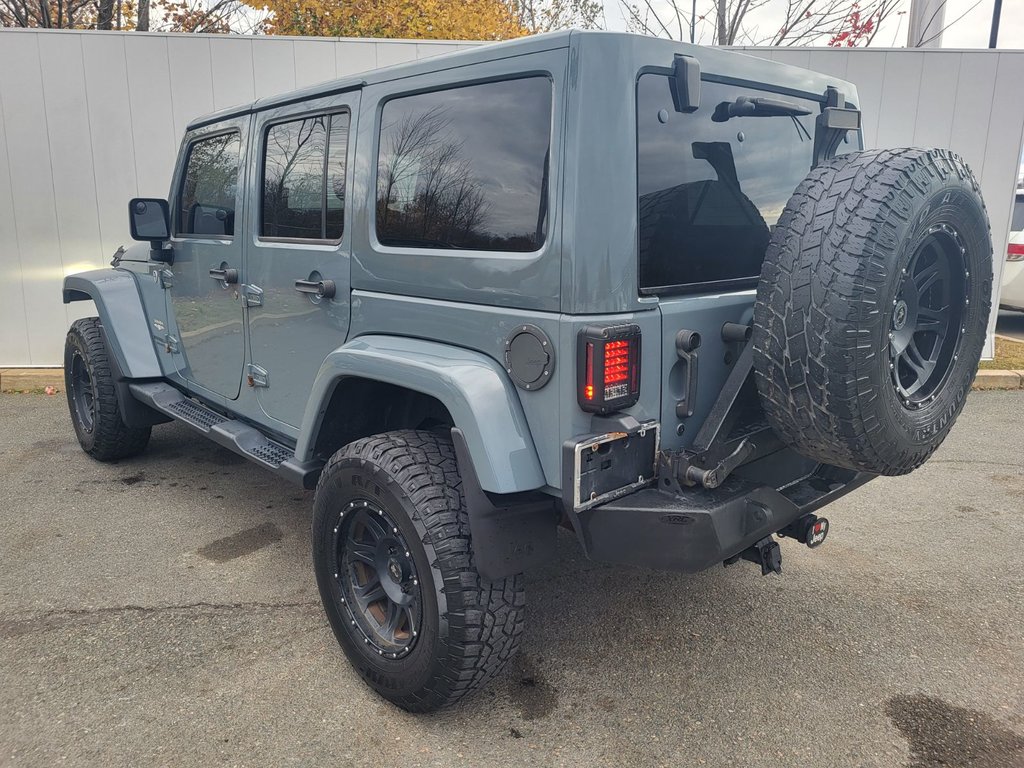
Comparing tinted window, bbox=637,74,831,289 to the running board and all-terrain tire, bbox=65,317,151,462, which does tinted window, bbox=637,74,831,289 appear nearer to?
the running board

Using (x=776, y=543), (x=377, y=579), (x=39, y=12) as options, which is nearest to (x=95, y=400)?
(x=377, y=579)

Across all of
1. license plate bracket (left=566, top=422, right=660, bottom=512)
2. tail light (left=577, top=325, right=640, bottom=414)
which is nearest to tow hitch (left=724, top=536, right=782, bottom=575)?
license plate bracket (left=566, top=422, right=660, bottom=512)

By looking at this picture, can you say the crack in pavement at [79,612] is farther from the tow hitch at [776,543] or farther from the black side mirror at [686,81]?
the black side mirror at [686,81]

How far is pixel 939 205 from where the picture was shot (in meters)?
2.13

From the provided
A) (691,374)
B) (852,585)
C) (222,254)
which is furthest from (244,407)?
(852,585)

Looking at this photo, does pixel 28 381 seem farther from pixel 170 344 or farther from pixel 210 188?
pixel 210 188

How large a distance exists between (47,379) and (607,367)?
6.73 metres

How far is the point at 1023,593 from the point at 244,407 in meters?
3.61

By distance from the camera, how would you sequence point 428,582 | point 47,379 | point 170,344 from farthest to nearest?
point 47,379, point 170,344, point 428,582

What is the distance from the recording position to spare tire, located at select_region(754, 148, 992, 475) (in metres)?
1.98

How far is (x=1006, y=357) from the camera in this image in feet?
26.1

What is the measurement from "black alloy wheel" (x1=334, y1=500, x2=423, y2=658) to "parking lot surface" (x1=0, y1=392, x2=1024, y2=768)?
252 millimetres

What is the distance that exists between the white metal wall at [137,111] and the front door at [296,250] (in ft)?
13.0

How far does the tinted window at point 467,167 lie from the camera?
220 cm
